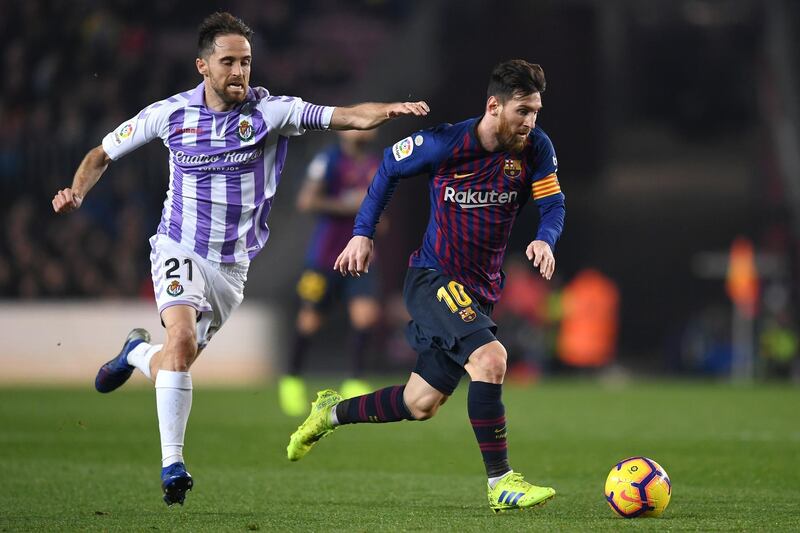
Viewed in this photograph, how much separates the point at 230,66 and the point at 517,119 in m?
1.32

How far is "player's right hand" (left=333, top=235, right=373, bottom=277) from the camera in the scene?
573cm

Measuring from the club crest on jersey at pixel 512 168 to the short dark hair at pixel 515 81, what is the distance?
308 millimetres

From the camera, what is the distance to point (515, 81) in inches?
220

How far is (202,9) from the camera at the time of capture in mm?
19922

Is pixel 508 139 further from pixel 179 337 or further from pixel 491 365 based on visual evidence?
pixel 179 337

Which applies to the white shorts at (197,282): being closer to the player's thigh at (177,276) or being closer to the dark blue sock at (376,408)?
the player's thigh at (177,276)

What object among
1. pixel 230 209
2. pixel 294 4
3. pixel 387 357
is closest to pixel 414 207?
pixel 387 357

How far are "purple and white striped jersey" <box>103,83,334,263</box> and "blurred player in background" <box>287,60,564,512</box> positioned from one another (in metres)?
0.52

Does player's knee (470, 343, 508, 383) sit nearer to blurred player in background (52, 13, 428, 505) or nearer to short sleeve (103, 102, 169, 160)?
blurred player in background (52, 13, 428, 505)

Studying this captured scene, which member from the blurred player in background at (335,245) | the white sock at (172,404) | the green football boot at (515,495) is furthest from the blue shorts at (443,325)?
the blurred player in background at (335,245)

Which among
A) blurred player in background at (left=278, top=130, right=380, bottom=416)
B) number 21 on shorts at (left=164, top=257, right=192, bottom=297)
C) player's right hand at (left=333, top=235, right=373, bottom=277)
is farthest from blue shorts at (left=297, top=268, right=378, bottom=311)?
player's right hand at (left=333, top=235, right=373, bottom=277)

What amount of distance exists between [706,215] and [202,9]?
8467 mm

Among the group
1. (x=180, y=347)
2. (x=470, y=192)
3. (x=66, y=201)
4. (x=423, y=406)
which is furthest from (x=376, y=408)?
(x=66, y=201)

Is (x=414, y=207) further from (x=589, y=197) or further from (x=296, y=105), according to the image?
(x=296, y=105)
